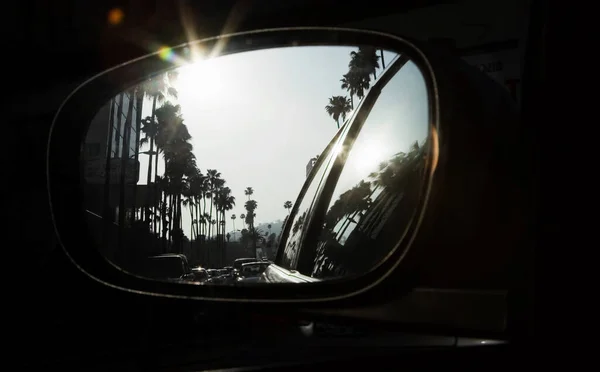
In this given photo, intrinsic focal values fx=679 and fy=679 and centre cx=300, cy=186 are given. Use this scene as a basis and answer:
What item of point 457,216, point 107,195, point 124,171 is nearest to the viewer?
point 457,216

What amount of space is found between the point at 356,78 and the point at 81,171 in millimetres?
1214

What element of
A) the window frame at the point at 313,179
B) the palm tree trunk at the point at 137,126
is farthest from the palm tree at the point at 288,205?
the palm tree trunk at the point at 137,126

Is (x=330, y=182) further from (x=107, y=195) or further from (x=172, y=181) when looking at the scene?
(x=107, y=195)

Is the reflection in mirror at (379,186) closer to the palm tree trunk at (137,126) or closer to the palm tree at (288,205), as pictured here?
the palm tree at (288,205)

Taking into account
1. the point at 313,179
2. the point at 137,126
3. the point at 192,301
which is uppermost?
the point at 137,126

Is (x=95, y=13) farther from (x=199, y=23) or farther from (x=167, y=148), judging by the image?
(x=167, y=148)

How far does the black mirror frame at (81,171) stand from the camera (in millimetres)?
1564

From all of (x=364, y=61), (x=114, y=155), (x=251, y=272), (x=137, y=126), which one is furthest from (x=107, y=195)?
(x=364, y=61)

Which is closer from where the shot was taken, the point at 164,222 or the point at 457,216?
the point at 457,216

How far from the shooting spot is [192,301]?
1822 millimetres

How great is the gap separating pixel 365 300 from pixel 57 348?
22.6 ft

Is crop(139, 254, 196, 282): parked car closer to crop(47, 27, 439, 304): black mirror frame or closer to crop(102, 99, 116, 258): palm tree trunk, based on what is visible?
crop(47, 27, 439, 304): black mirror frame

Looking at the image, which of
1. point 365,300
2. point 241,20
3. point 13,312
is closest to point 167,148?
point 365,300

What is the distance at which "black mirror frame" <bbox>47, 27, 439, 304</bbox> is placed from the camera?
1564 millimetres
